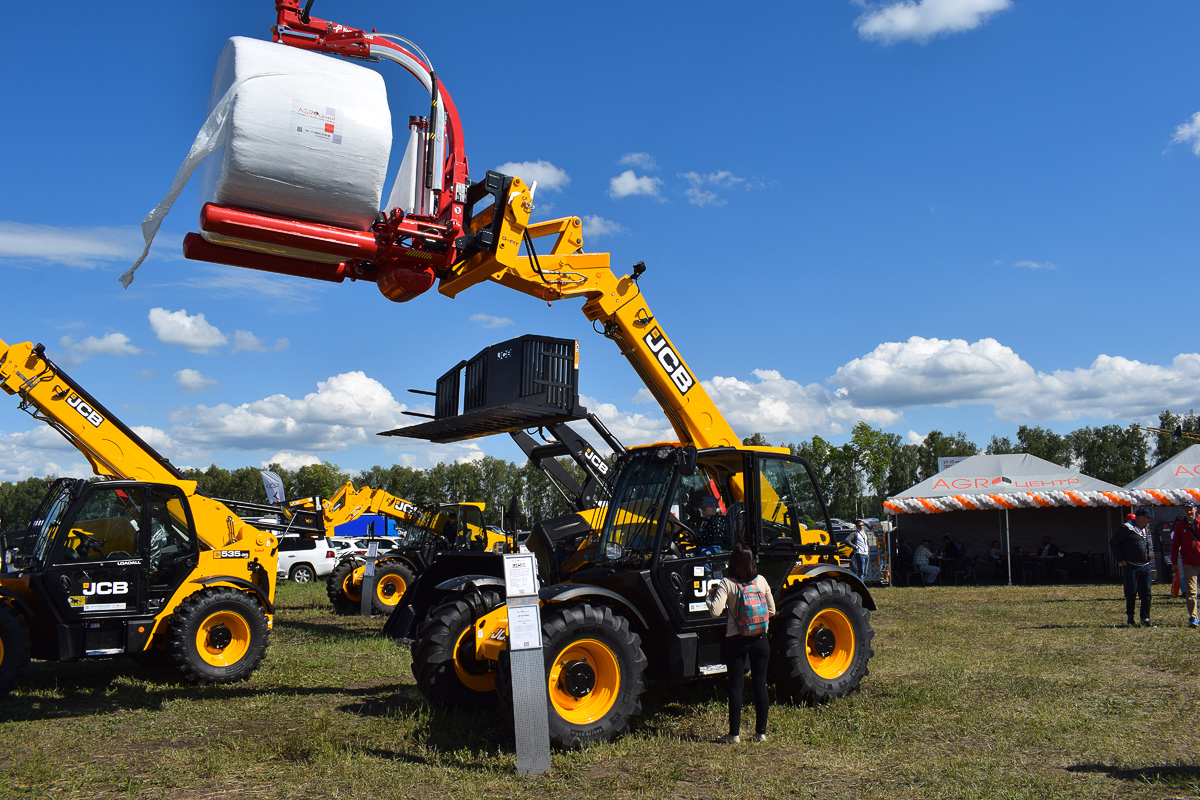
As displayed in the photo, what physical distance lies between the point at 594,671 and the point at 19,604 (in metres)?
5.64

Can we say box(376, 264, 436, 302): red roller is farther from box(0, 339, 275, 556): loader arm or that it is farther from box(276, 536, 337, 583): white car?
box(276, 536, 337, 583): white car

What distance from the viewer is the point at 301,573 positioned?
25.7 meters

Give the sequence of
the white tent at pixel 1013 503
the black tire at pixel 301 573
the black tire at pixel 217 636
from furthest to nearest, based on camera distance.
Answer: the black tire at pixel 301 573, the white tent at pixel 1013 503, the black tire at pixel 217 636

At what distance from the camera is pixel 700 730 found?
255 inches

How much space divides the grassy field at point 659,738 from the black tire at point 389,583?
5352 mm

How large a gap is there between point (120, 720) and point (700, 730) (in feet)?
16.7

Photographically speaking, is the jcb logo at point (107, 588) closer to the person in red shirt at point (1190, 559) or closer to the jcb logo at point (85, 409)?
the jcb logo at point (85, 409)

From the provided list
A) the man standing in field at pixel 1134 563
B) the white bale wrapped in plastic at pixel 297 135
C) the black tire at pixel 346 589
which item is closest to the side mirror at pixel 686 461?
the white bale wrapped in plastic at pixel 297 135

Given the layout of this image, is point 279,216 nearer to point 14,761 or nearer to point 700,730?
point 14,761

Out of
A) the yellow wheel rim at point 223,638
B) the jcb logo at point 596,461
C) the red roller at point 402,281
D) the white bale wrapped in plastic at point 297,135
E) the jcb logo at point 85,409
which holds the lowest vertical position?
the yellow wheel rim at point 223,638

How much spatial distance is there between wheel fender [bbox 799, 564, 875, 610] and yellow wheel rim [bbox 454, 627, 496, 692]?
293cm

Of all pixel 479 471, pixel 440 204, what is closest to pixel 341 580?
pixel 440 204

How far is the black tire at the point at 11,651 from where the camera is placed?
7.25 m

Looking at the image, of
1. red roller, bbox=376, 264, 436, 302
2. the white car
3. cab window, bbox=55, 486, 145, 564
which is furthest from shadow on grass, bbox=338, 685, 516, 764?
the white car
